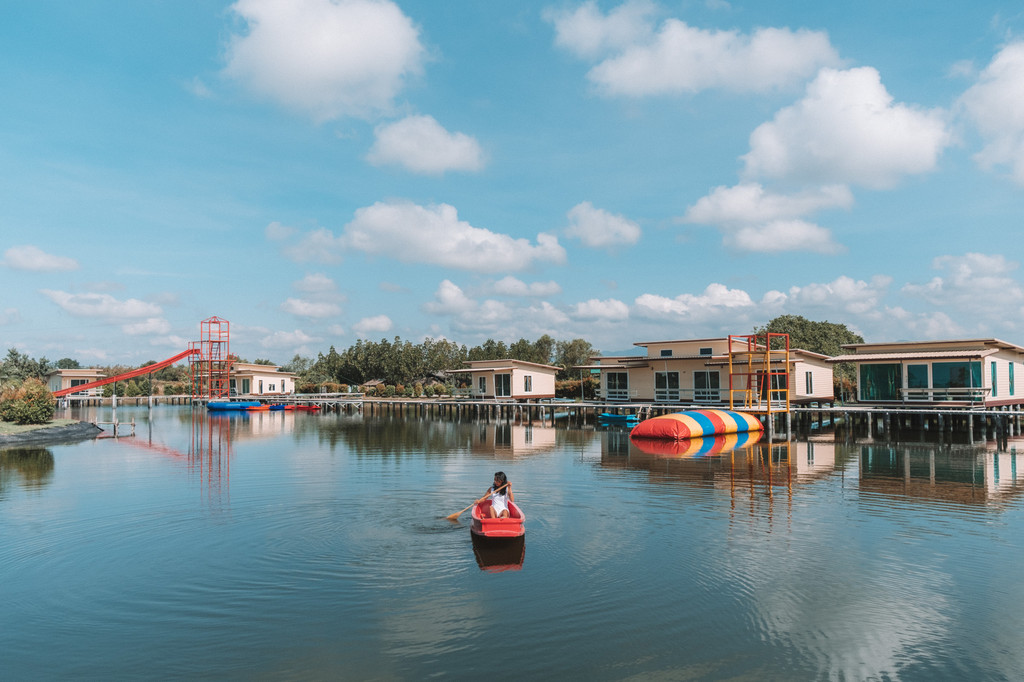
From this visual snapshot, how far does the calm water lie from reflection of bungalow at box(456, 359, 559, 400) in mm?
34080

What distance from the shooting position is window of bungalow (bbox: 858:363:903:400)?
133ft

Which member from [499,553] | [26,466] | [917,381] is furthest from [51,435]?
[917,381]

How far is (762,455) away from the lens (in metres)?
29.1

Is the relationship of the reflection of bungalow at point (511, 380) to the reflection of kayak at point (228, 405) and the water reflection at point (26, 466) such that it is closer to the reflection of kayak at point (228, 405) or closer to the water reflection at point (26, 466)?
the reflection of kayak at point (228, 405)

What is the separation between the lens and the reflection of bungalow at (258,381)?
78.2 m

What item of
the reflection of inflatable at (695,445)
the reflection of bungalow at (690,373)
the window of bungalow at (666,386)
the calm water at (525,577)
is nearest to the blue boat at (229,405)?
the reflection of bungalow at (690,373)

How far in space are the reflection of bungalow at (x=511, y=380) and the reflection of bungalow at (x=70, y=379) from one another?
58.5 meters

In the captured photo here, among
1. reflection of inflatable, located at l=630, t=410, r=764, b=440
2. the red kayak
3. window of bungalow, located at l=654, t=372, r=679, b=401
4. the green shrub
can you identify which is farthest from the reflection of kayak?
the red kayak

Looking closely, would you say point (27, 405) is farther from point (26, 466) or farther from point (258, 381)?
point (258, 381)

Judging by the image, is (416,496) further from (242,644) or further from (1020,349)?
(1020,349)

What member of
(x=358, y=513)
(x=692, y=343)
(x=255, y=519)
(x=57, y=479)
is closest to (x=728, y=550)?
(x=358, y=513)

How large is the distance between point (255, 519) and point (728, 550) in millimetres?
11471

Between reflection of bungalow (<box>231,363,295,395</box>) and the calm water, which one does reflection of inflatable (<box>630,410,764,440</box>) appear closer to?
the calm water

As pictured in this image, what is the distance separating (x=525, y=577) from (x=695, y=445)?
71.7ft
